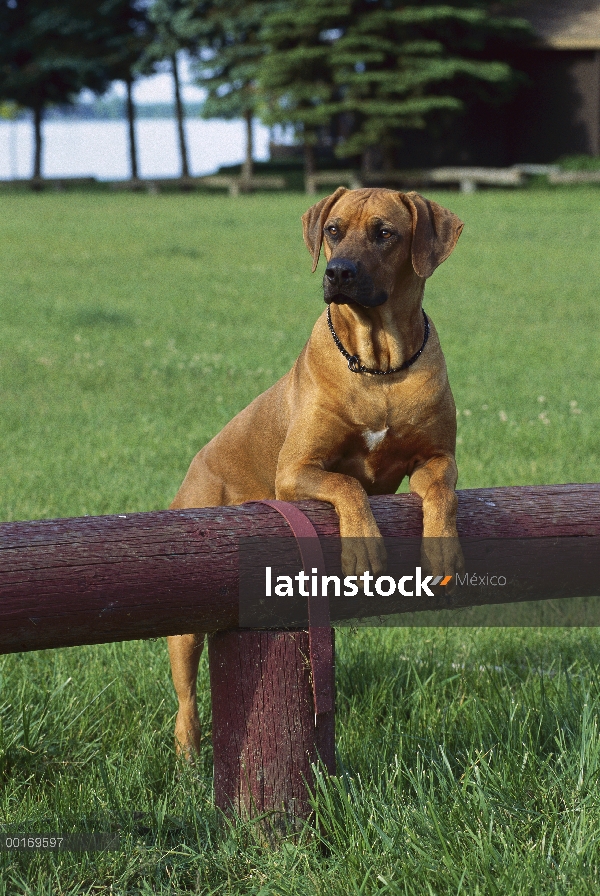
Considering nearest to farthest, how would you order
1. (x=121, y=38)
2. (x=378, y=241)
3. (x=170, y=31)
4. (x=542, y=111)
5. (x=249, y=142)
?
(x=378, y=241) → (x=542, y=111) → (x=249, y=142) → (x=170, y=31) → (x=121, y=38)

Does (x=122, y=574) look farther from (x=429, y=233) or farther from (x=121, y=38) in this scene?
(x=121, y=38)

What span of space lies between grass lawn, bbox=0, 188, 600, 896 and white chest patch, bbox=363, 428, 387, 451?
36.5 inches

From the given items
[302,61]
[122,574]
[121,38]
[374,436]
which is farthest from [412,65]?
[122,574]

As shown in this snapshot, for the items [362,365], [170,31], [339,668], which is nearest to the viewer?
[362,365]

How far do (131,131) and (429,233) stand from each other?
138ft

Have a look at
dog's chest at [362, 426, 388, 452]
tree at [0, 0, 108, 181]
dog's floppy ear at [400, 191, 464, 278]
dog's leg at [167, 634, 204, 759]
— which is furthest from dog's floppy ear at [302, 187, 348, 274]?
tree at [0, 0, 108, 181]

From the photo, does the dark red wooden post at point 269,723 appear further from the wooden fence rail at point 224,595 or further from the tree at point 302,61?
the tree at point 302,61

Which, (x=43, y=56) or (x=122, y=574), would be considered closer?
(x=122, y=574)

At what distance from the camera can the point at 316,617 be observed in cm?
284

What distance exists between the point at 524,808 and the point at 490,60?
118ft

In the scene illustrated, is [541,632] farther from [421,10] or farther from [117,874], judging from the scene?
[421,10]

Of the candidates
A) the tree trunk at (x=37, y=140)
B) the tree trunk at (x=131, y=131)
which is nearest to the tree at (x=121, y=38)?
the tree trunk at (x=131, y=131)

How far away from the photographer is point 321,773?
296 cm

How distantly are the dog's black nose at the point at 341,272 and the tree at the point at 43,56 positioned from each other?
37.9 metres
